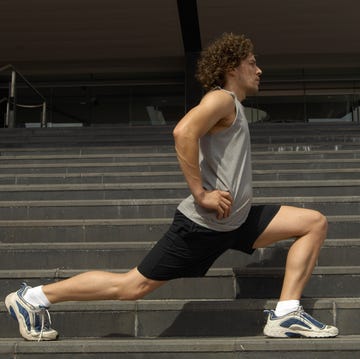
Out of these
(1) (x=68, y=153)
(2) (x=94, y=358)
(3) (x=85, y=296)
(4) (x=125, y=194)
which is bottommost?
(2) (x=94, y=358)

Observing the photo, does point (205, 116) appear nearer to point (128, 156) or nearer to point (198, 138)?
point (198, 138)

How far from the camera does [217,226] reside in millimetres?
2812

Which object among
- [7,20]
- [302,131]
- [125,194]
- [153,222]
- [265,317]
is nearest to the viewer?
[265,317]

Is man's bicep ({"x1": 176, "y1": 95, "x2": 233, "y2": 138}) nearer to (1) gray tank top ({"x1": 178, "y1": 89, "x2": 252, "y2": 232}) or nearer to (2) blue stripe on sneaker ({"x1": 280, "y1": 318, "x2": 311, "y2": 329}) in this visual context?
(1) gray tank top ({"x1": 178, "y1": 89, "x2": 252, "y2": 232})

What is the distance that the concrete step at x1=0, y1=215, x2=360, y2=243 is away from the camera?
4.23 meters

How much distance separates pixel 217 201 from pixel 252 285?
0.95m

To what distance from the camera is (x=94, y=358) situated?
285 cm

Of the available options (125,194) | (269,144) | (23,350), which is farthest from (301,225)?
(269,144)

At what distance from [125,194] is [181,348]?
2713mm

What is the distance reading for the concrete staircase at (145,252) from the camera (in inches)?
113

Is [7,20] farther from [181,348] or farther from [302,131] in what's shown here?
[181,348]

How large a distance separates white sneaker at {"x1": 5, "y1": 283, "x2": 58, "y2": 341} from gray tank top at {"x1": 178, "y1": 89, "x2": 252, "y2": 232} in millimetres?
912

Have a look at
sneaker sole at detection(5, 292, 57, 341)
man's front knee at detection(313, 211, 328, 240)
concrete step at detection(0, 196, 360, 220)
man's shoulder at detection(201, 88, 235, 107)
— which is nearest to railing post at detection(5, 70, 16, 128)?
concrete step at detection(0, 196, 360, 220)

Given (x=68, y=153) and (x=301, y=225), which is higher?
(x=68, y=153)
